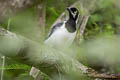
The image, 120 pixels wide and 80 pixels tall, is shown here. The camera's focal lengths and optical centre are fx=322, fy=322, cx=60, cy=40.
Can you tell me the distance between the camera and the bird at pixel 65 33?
12.0 feet

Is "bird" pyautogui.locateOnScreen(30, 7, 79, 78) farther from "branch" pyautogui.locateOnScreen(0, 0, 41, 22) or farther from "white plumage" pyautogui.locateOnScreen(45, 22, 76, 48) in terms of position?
"branch" pyautogui.locateOnScreen(0, 0, 41, 22)

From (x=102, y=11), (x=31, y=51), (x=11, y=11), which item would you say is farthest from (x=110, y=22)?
(x=31, y=51)

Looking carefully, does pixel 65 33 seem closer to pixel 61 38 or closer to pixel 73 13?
pixel 61 38

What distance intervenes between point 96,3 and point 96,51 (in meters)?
2.62

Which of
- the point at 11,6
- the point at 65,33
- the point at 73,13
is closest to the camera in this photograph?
the point at 11,6

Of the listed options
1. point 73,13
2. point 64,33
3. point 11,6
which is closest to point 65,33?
point 64,33

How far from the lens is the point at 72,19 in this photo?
12.6 ft

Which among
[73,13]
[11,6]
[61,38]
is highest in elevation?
Answer: [11,6]

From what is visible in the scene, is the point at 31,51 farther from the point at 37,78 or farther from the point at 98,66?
the point at 98,66

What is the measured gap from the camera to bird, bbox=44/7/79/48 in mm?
3672

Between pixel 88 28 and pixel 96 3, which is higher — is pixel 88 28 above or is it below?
below

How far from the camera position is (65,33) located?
366 centimetres

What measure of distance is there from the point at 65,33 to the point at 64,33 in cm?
1

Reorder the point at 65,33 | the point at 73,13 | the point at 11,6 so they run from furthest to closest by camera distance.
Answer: the point at 73,13 < the point at 65,33 < the point at 11,6
